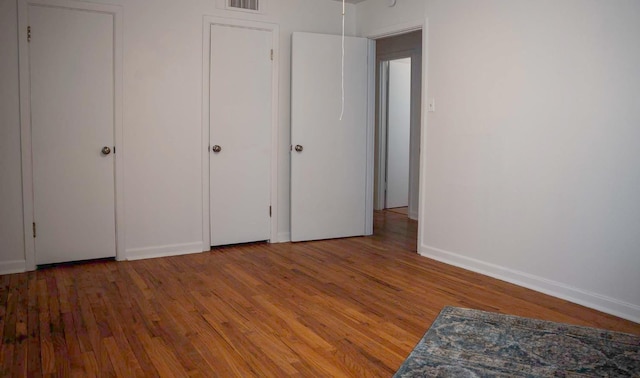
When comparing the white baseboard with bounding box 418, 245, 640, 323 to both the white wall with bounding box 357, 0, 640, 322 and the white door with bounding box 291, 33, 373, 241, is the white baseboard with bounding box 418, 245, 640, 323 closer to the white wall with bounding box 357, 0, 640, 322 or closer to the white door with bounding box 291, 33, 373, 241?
the white wall with bounding box 357, 0, 640, 322

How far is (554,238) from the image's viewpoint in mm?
3613

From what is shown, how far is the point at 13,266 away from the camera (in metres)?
4.06

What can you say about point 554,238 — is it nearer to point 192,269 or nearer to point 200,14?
point 192,269

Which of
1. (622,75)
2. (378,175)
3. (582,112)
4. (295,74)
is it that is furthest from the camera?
(378,175)

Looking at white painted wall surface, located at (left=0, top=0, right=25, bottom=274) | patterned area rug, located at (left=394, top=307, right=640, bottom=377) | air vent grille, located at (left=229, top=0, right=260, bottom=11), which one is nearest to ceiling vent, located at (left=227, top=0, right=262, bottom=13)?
air vent grille, located at (left=229, top=0, right=260, bottom=11)

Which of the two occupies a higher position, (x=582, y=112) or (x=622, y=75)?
(x=622, y=75)

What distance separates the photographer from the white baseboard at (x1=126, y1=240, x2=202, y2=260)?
450 centimetres

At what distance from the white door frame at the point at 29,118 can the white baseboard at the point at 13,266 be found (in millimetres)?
27

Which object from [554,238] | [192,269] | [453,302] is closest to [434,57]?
[554,238]

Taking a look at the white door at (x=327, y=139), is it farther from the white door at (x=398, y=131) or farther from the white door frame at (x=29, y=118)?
the white door at (x=398, y=131)

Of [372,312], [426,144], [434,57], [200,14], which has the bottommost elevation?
[372,312]

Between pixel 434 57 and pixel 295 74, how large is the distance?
1.31 m

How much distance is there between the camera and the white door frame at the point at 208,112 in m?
4.66

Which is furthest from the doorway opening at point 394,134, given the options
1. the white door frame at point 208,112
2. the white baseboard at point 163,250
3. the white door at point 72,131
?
the white door at point 72,131
